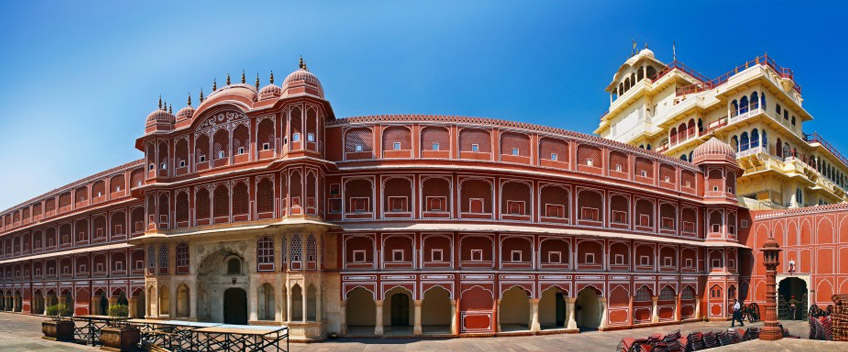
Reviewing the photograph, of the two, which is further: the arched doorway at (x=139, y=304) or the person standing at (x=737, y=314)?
the arched doorway at (x=139, y=304)

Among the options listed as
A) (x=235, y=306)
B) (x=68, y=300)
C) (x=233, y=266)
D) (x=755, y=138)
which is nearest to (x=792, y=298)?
(x=755, y=138)

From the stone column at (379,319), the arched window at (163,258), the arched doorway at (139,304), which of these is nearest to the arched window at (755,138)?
the stone column at (379,319)

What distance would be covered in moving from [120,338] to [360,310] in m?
12.5

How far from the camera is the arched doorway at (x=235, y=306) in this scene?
108 ft

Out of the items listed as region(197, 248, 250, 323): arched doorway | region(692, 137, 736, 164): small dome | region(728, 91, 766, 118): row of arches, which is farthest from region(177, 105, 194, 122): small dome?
region(728, 91, 766, 118): row of arches

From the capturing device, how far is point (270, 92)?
102 ft

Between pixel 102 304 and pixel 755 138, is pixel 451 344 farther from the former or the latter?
pixel 755 138

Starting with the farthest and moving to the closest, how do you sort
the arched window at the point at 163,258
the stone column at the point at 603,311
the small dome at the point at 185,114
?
the small dome at the point at 185,114
the arched window at the point at 163,258
the stone column at the point at 603,311

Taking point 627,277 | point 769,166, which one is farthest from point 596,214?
point 769,166

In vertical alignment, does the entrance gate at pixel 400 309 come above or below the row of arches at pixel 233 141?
below

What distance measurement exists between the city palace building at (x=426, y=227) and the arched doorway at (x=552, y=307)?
12 cm

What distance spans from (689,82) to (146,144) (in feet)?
139

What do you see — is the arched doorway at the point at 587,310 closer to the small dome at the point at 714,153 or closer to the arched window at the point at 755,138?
the small dome at the point at 714,153

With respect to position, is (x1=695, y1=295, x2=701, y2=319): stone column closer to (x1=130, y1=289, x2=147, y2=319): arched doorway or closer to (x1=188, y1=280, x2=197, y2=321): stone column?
(x1=188, y1=280, x2=197, y2=321): stone column
